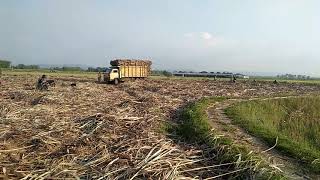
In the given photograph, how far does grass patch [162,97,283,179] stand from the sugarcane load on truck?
2653 centimetres

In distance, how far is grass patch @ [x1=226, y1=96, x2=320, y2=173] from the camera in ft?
35.5

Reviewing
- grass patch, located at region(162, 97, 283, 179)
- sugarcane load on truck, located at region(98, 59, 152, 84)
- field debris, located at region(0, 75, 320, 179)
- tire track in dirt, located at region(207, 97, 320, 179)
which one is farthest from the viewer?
sugarcane load on truck, located at region(98, 59, 152, 84)

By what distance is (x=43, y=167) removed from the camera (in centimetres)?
820

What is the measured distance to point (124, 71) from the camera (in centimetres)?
4409

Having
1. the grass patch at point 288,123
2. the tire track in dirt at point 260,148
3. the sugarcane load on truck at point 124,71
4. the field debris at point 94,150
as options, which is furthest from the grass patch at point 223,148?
the sugarcane load on truck at point 124,71

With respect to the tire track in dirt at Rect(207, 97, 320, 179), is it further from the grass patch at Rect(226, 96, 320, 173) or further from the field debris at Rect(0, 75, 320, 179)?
the field debris at Rect(0, 75, 320, 179)

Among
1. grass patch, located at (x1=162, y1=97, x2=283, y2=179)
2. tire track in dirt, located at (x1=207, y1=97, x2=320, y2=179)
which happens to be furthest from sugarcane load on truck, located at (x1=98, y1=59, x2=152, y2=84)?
grass patch, located at (x1=162, y1=97, x2=283, y2=179)

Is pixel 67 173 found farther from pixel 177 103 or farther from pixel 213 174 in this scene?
pixel 177 103

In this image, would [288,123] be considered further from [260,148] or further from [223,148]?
[223,148]

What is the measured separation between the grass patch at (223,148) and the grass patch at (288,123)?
1221 mm

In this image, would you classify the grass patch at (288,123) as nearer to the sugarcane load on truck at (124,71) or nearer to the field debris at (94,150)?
the field debris at (94,150)

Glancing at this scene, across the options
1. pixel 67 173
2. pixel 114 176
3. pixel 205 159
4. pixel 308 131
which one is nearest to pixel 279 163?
pixel 205 159

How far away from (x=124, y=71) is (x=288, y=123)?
2588 centimetres

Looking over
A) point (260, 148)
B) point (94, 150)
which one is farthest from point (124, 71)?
point (94, 150)
